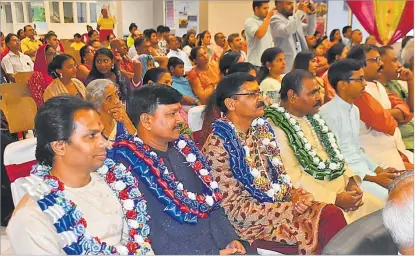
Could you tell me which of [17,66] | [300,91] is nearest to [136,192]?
[300,91]

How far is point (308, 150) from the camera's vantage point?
98.5 inches

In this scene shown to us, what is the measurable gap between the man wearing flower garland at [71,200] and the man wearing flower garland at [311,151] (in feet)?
3.47

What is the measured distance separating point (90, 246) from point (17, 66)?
3945 mm

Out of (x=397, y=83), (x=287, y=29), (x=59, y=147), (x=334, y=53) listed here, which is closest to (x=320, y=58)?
(x=334, y=53)

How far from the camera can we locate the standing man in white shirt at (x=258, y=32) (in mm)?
4699

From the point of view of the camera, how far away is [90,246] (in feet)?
4.95

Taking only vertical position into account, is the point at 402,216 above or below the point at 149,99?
below

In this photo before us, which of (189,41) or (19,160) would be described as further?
(189,41)

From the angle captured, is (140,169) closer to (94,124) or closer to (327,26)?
(94,124)

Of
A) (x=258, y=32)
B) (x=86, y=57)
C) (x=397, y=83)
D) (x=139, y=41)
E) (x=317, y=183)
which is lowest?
(x=317, y=183)

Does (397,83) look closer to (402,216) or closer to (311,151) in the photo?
(311,151)

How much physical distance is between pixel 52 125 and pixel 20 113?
6.22ft

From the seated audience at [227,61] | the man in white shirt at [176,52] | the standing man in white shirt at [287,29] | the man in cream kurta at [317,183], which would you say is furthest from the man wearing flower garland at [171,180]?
the man in white shirt at [176,52]

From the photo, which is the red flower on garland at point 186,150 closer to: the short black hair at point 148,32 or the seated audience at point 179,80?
the seated audience at point 179,80
